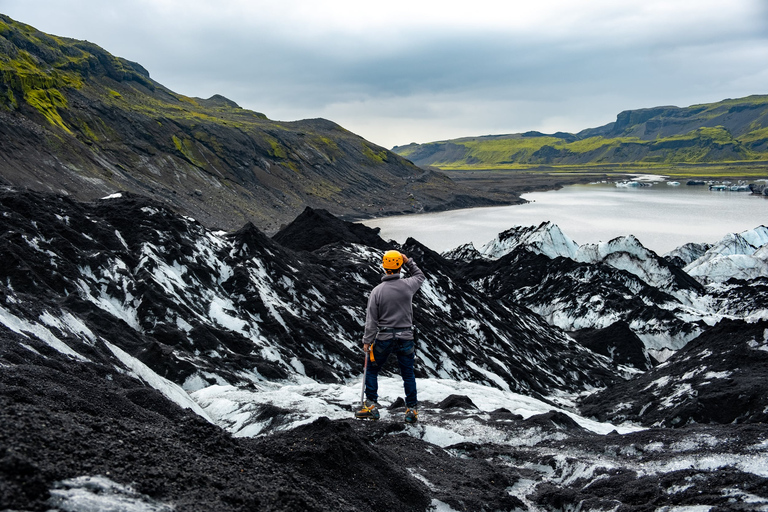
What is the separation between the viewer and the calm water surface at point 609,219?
253 feet

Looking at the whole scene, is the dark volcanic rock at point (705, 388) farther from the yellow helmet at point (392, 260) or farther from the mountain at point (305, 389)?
the yellow helmet at point (392, 260)

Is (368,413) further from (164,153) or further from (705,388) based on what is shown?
(164,153)

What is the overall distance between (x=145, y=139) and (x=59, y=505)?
9372 centimetres

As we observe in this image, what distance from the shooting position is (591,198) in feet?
455

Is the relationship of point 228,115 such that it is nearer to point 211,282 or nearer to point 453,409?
point 211,282

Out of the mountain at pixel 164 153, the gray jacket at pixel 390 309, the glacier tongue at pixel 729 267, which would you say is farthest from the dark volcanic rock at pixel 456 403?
the mountain at pixel 164 153

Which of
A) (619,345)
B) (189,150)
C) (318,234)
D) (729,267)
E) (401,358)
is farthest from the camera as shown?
(189,150)

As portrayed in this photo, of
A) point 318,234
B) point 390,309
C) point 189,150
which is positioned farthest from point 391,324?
point 189,150

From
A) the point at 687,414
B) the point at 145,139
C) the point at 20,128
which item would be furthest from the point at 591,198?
the point at 687,414

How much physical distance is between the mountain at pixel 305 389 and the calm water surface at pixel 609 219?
141 ft

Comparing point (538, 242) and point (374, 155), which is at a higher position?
point (374, 155)

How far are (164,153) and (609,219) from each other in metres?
73.6

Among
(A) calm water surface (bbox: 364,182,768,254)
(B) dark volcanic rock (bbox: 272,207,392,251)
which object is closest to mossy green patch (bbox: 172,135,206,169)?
(A) calm water surface (bbox: 364,182,768,254)

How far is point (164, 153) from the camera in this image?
8819 centimetres
